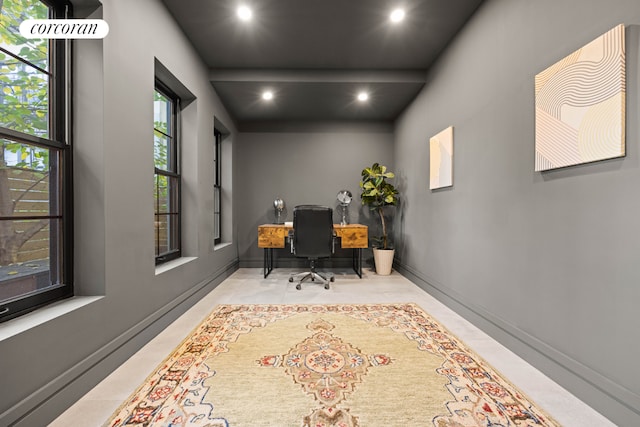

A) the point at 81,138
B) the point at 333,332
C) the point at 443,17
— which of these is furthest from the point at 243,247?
the point at 443,17

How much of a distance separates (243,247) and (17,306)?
3.71m

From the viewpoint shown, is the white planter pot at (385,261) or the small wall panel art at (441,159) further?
the white planter pot at (385,261)

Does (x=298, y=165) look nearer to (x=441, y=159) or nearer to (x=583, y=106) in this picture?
(x=441, y=159)

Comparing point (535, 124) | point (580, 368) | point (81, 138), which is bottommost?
point (580, 368)

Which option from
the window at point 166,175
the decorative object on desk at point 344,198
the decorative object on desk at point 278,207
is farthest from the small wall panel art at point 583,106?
the decorative object on desk at point 278,207

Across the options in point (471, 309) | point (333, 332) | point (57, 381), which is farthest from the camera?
point (471, 309)

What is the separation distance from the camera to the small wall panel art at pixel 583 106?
1.34 metres

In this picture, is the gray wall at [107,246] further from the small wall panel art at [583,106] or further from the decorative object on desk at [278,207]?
the small wall panel art at [583,106]

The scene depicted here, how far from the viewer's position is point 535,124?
183 centimetres

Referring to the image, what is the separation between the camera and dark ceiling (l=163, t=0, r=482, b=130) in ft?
8.29

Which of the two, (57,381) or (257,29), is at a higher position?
(257,29)

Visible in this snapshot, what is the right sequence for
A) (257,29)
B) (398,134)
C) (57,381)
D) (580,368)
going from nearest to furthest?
1. (57,381)
2. (580,368)
3. (257,29)
4. (398,134)

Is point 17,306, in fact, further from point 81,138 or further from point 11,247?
point 81,138

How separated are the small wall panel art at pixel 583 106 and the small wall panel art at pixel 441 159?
116 centimetres
